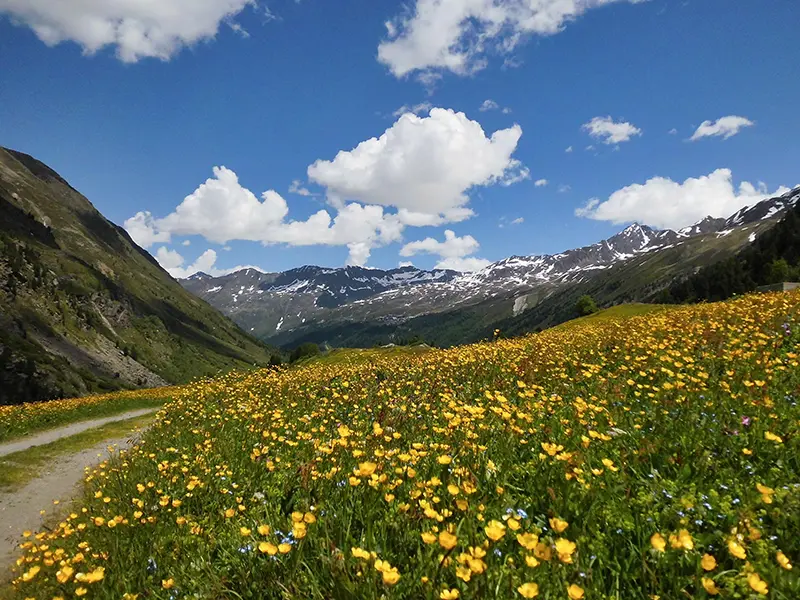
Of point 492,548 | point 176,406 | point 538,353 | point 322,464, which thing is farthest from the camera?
point 176,406

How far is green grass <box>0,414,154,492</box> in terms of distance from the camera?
544 inches

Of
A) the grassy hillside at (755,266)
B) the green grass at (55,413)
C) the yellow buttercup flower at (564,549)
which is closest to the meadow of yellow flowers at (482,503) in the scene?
the yellow buttercup flower at (564,549)

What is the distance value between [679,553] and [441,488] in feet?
7.13

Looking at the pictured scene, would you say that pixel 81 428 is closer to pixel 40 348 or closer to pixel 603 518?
pixel 603 518

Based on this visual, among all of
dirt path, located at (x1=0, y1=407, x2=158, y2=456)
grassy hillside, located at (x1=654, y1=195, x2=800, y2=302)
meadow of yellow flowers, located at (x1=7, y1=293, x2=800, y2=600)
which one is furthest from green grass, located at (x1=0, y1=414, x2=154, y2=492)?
grassy hillside, located at (x1=654, y1=195, x2=800, y2=302)

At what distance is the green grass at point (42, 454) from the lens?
13.8 m

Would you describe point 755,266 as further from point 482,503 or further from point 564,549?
point 564,549

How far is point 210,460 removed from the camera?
7637 millimetres

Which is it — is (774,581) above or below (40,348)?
below

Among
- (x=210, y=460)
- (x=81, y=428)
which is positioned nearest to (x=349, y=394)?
(x=210, y=460)

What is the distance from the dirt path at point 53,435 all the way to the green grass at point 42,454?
744 millimetres

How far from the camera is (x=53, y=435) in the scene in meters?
22.3

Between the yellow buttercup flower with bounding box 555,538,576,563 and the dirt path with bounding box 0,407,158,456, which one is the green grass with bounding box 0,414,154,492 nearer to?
the dirt path with bounding box 0,407,158,456

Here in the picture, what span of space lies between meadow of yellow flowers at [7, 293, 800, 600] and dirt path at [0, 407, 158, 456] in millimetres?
13050
